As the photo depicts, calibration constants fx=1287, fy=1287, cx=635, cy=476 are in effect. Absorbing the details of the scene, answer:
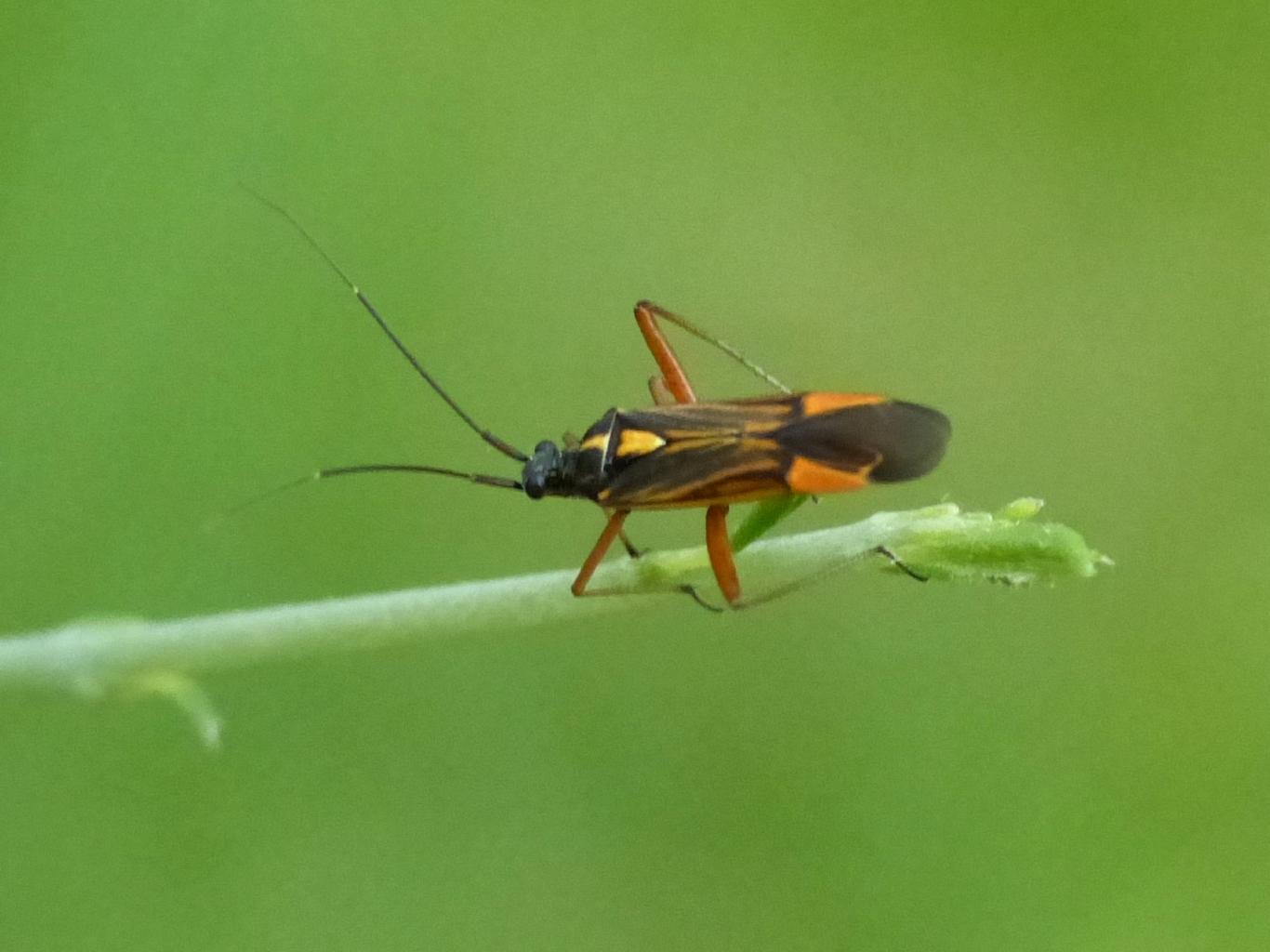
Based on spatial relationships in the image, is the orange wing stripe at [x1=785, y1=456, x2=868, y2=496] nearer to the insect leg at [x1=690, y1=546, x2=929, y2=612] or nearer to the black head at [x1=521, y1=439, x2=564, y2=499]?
the insect leg at [x1=690, y1=546, x2=929, y2=612]

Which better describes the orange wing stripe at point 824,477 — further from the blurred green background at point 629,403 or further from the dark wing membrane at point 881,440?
the blurred green background at point 629,403

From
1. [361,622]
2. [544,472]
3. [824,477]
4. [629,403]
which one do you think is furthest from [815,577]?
[629,403]

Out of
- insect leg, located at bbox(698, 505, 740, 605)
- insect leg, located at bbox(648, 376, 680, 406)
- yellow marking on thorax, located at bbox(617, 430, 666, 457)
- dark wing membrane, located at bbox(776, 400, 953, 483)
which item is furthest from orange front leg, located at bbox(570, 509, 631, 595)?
dark wing membrane, located at bbox(776, 400, 953, 483)

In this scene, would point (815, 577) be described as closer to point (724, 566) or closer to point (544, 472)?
point (724, 566)

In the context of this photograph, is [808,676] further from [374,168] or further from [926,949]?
[374,168]

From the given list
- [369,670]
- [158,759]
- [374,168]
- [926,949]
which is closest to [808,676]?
[926,949]

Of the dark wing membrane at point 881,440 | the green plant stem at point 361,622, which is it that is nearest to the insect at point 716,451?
the dark wing membrane at point 881,440
